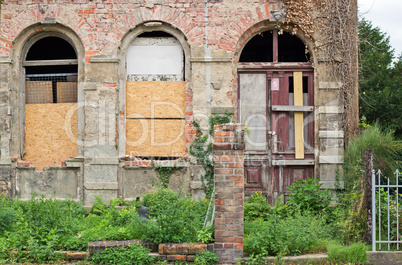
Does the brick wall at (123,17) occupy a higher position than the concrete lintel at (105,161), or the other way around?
the brick wall at (123,17)

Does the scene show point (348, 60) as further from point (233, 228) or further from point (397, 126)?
point (397, 126)

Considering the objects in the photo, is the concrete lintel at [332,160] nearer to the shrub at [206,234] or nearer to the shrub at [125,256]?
the shrub at [206,234]

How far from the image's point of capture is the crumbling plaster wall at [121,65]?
9.61 metres

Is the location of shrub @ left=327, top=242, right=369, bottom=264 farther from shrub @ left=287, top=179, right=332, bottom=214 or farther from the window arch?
the window arch

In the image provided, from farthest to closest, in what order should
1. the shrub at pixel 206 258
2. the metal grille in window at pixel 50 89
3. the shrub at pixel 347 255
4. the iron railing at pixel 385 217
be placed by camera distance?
the metal grille in window at pixel 50 89 → the iron railing at pixel 385 217 → the shrub at pixel 347 255 → the shrub at pixel 206 258

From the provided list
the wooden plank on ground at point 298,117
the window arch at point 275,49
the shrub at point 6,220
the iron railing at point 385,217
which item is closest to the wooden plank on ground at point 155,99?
the window arch at point 275,49

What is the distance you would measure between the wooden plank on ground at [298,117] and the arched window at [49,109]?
5018mm

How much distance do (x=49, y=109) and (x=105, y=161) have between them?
1871 millimetres

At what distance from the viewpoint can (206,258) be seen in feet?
19.4

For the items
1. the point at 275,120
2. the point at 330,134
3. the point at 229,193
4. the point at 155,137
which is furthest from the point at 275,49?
the point at 229,193

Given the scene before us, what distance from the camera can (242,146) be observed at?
604 cm

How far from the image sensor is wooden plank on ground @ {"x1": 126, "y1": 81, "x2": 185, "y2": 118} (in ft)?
32.3

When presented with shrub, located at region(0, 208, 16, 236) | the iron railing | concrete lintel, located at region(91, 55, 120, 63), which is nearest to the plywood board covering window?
concrete lintel, located at region(91, 55, 120, 63)

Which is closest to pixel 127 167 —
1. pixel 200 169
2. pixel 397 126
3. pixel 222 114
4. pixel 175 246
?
pixel 200 169
